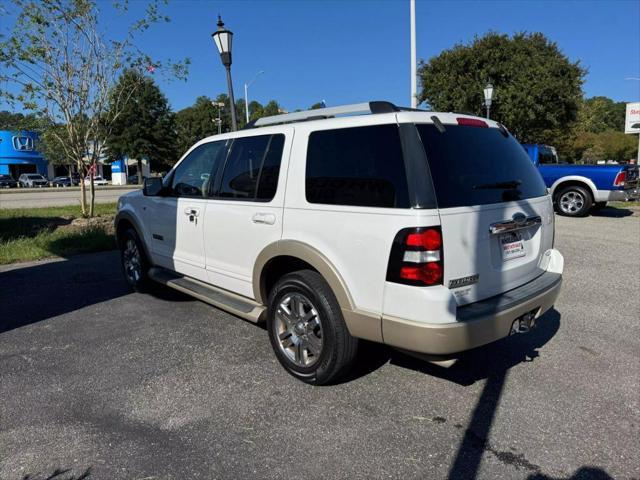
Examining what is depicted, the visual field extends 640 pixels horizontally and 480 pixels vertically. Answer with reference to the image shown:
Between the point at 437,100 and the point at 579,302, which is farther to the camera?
the point at 437,100

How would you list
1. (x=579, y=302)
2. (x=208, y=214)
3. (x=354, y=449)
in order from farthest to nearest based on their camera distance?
(x=579, y=302) → (x=208, y=214) → (x=354, y=449)

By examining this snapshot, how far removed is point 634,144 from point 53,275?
8070cm

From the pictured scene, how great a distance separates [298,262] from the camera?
3490 mm

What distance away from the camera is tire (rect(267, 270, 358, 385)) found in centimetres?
311

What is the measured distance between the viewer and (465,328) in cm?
269

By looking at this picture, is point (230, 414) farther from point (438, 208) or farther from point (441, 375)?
point (438, 208)

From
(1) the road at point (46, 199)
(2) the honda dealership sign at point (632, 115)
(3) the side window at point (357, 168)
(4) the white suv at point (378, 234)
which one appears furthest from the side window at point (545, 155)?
(1) the road at point (46, 199)

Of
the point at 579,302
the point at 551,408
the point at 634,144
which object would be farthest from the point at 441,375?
the point at 634,144

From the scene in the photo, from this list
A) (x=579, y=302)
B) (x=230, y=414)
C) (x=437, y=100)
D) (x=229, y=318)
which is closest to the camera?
(x=230, y=414)

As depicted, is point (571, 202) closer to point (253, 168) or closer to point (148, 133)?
point (253, 168)

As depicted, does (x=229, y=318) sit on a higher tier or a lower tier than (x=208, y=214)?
lower

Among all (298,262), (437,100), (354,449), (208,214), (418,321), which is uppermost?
(437,100)

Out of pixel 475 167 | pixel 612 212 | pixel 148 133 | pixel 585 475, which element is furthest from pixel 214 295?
pixel 148 133

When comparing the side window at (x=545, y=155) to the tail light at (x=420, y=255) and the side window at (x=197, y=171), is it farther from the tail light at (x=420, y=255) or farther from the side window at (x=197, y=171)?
the tail light at (x=420, y=255)
